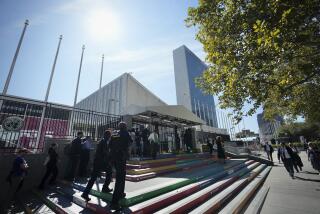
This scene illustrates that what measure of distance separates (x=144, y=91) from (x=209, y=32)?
19461 mm

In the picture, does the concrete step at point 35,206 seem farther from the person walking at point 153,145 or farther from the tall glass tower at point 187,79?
the tall glass tower at point 187,79

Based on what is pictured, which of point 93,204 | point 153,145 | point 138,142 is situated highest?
point 138,142

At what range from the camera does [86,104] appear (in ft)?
141

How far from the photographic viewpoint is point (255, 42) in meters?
6.32

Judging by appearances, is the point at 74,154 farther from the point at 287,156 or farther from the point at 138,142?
the point at 287,156

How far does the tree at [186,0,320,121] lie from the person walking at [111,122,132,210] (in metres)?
4.93

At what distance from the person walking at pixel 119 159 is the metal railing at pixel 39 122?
5798 millimetres

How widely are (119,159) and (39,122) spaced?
7.85 m

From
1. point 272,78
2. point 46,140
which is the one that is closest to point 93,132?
point 46,140

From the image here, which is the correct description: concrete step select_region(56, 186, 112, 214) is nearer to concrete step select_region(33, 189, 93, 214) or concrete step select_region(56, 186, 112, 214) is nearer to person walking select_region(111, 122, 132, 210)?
concrete step select_region(33, 189, 93, 214)

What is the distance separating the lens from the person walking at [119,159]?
3717mm

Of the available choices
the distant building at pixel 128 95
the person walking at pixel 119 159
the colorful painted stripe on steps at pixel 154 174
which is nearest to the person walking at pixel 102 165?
the person walking at pixel 119 159

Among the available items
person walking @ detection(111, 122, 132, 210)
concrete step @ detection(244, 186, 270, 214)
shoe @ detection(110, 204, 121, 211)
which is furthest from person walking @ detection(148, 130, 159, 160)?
shoe @ detection(110, 204, 121, 211)

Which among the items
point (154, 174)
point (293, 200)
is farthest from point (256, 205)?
point (154, 174)
